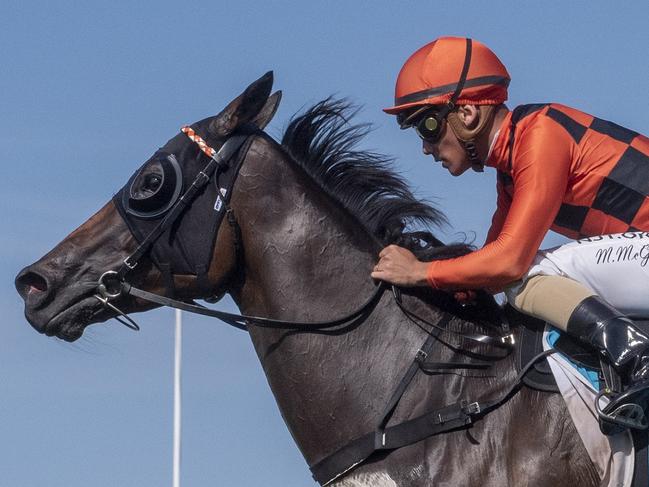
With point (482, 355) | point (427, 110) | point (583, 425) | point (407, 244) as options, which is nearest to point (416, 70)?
point (427, 110)

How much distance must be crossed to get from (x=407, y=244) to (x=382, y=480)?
143 cm

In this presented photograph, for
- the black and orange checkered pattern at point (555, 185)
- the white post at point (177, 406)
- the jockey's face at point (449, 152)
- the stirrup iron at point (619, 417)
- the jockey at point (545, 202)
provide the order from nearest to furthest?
the stirrup iron at point (619, 417) < the jockey at point (545, 202) < the black and orange checkered pattern at point (555, 185) < the jockey's face at point (449, 152) < the white post at point (177, 406)

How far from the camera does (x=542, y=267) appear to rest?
6.26 m

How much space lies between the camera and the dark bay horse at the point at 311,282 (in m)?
6.16

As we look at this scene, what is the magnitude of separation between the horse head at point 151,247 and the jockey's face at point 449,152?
3.28ft

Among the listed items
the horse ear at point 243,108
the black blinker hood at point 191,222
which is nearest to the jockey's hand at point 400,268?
the black blinker hood at point 191,222

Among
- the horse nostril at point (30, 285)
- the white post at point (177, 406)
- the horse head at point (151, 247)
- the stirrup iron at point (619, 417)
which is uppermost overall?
the horse head at point (151, 247)

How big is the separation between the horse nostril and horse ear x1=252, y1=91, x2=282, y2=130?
5.07 feet

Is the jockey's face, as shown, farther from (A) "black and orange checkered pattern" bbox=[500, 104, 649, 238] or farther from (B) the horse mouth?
(B) the horse mouth

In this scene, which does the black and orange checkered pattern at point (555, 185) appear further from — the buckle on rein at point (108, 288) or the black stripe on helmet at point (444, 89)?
the buckle on rein at point (108, 288)

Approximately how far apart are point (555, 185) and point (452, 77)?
0.89 m

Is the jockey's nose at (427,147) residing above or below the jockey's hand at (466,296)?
above

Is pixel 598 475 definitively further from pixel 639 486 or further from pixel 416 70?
pixel 416 70

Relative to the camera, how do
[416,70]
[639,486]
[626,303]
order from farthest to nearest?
[416,70], [626,303], [639,486]
